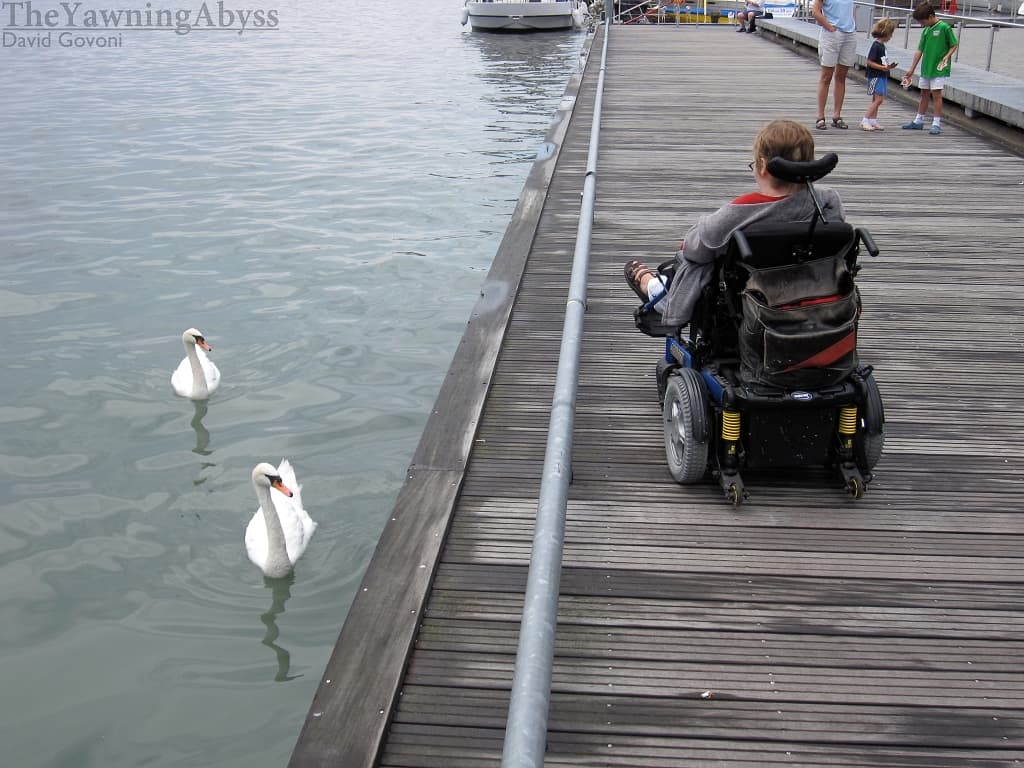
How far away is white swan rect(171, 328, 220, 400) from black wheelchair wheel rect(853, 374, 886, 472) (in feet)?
15.2

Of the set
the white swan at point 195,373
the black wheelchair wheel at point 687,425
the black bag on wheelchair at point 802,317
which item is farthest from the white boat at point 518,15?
the black bag on wheelchair at point 802,317

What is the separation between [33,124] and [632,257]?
1435cm

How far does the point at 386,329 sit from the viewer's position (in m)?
8.64

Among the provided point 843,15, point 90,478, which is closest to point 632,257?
point 90,478

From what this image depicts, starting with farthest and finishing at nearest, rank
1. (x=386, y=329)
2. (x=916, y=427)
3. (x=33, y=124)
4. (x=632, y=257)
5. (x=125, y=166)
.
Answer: (x=33, y=124)
(x=125, y=166)
(x=386, y=329)
(x=632, y=257)
(x=916, y=427)

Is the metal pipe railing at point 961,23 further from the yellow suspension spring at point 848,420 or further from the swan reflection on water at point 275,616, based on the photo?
the swan reflection on water at point 275,616

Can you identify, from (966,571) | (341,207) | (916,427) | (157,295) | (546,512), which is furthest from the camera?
(341,207)

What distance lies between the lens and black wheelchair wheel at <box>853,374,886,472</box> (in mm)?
3688

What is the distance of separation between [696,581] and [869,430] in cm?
85

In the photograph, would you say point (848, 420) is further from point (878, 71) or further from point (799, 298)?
point (878, 71)

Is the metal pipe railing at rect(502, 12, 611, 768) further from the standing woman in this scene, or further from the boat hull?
the boat hull

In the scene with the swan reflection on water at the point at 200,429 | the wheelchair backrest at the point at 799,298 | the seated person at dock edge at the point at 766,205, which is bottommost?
the swan reflection on water at the point at 200,429

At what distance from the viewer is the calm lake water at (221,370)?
445 centimetres

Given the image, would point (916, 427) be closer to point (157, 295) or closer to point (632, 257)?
point (632, 257)
